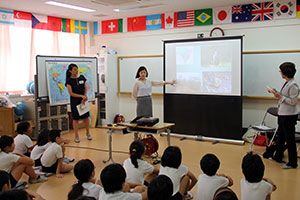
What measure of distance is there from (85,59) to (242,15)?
362cm

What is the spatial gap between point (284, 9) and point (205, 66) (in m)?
1.82

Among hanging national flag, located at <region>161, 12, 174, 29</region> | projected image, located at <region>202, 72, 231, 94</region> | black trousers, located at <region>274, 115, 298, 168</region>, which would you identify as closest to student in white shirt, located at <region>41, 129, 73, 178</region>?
black trousers, located at <region>274, 115, 298, 168</region>

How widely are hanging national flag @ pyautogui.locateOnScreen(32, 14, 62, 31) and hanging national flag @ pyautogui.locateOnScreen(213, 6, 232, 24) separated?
384 centimetres

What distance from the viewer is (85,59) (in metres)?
7.07

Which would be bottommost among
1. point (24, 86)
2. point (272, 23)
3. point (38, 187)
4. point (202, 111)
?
point (38, 187)

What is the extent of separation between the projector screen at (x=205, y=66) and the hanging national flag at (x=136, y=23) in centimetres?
116

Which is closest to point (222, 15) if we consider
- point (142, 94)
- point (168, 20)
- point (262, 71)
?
point (168, 20)

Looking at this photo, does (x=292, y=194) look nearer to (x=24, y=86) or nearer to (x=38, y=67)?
(x=38, y=67)

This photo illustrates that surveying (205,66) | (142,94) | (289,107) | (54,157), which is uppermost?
(205,66)

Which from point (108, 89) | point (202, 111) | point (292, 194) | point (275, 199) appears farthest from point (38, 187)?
point (108, 89)

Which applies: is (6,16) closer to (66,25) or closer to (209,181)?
(66,25)

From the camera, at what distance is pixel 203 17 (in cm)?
657

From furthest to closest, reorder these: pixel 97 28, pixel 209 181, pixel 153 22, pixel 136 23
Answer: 1. pixel 97 28
2. pixel 136 23
3. pixel 153 22
4. pixel 209 181

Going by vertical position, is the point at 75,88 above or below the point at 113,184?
above
